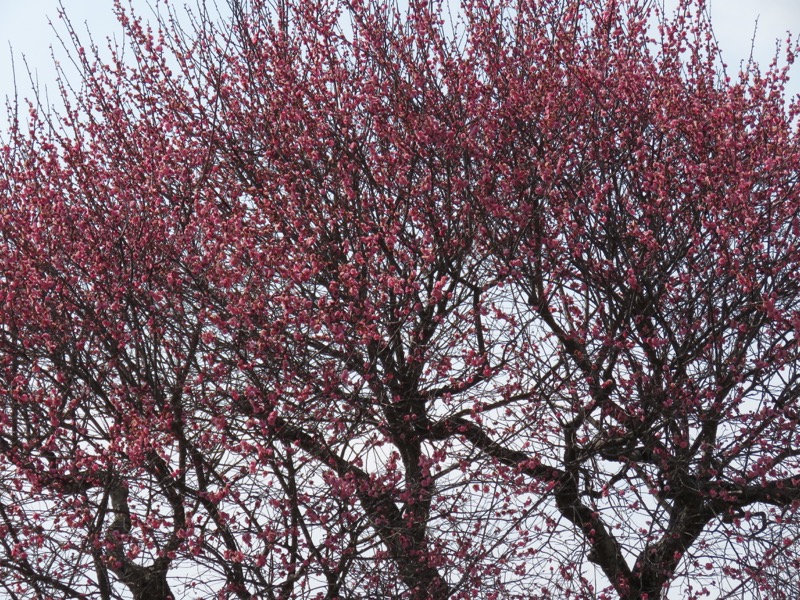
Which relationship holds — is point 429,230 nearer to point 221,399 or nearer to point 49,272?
point 221,399

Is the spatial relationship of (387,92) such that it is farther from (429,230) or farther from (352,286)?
(352,286)

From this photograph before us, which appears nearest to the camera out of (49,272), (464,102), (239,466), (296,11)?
(239,466)

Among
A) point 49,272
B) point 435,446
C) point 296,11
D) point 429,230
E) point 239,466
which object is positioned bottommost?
point 239,466

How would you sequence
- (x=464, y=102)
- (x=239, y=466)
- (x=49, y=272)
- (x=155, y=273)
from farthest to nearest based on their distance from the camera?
(x=464, y=102) < (x=155, y=273) < (x=49, y=272) < (x=239, y=466)

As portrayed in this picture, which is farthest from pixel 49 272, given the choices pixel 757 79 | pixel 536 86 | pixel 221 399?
pixel 757 79

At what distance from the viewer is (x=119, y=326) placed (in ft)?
25.9

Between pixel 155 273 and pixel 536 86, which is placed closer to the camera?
pixel 155 273

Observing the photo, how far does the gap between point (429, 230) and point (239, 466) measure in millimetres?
3201

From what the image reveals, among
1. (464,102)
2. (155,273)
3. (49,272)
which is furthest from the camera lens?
(464,102)

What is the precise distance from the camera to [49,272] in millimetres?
8148

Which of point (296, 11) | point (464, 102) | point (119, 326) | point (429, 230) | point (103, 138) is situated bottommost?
point (119, 326)

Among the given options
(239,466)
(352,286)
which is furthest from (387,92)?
(239,466)

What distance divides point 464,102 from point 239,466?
189 inches

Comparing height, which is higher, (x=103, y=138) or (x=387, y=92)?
(x=103, y=138)
